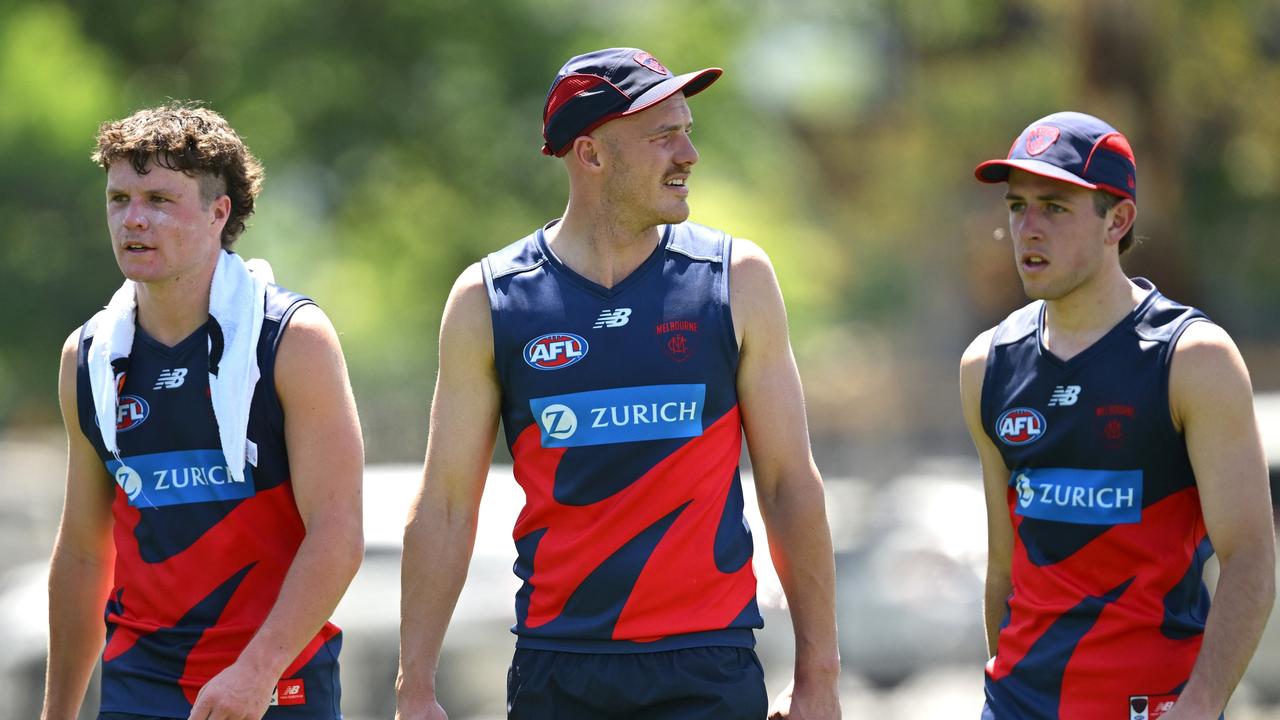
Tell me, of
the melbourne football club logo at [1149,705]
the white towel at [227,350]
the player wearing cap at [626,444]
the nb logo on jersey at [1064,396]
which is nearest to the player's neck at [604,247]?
the player wearing cap at [626,444]

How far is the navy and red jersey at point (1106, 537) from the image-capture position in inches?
183

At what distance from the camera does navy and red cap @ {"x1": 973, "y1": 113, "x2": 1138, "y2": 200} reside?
483 centimetres

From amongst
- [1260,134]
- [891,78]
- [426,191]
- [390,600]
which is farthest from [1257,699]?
[891,78]

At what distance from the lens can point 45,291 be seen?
21.1 m

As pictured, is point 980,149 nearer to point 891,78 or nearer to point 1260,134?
point 1260,134

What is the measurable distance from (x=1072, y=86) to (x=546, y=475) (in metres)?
13.3

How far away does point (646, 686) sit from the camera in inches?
179

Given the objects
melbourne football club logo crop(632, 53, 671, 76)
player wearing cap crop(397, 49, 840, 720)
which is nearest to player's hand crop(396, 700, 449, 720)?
player wearing cap crop(397, 49, 840, 720)

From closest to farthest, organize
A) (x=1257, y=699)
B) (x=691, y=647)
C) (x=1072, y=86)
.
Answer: (x=691, y=647) → (x=1257, y=699) → (x=1072, y=86)

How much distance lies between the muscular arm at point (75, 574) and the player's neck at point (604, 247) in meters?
1.54

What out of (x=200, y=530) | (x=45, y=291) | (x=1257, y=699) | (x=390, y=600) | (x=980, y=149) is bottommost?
(x=1257, y=699)

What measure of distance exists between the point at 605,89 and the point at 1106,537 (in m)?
1.92

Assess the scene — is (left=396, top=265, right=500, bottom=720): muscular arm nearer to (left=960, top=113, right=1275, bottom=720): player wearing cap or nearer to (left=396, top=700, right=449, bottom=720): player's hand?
(left=396, top=700, right=449, bottom=720): player's hand

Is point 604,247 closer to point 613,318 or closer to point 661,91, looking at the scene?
point 613,318
